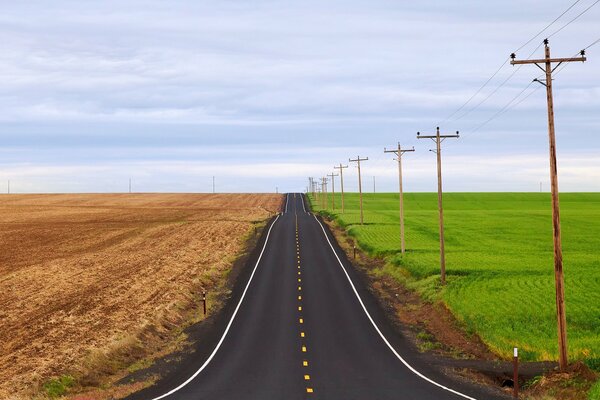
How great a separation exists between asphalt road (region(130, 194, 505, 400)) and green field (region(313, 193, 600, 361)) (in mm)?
4620

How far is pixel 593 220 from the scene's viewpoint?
9938cm

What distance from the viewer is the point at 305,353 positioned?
32.4m

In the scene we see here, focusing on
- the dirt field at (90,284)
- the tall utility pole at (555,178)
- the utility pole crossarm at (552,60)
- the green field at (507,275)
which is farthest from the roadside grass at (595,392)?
the dirt field at (90,284)

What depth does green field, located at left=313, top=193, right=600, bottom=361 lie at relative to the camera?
33.4m

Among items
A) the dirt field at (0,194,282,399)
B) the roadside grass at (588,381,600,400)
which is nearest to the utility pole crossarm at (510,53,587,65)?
the roadside grass at (588,381,600,400)

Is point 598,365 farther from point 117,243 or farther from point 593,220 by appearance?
point 593,220

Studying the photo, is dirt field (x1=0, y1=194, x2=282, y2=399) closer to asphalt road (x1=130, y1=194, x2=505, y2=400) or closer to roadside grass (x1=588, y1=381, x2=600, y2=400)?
asphalt road (x1=130, y1=194, x2=505, y2=400)

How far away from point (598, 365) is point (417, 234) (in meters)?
55.1

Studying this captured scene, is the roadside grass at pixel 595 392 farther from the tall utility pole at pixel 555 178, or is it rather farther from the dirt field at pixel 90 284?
the dirt field at pixel 90 284

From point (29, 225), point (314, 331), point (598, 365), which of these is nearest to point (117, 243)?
point (29, 225)

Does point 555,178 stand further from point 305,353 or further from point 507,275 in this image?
point 507,275

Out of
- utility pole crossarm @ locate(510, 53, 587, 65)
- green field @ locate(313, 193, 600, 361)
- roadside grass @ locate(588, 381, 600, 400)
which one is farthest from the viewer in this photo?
green field @ locate(313, 193, 600, 361)

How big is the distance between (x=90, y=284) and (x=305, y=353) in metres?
23.8

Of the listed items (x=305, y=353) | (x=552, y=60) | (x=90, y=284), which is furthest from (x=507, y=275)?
(x=90, y=284)
